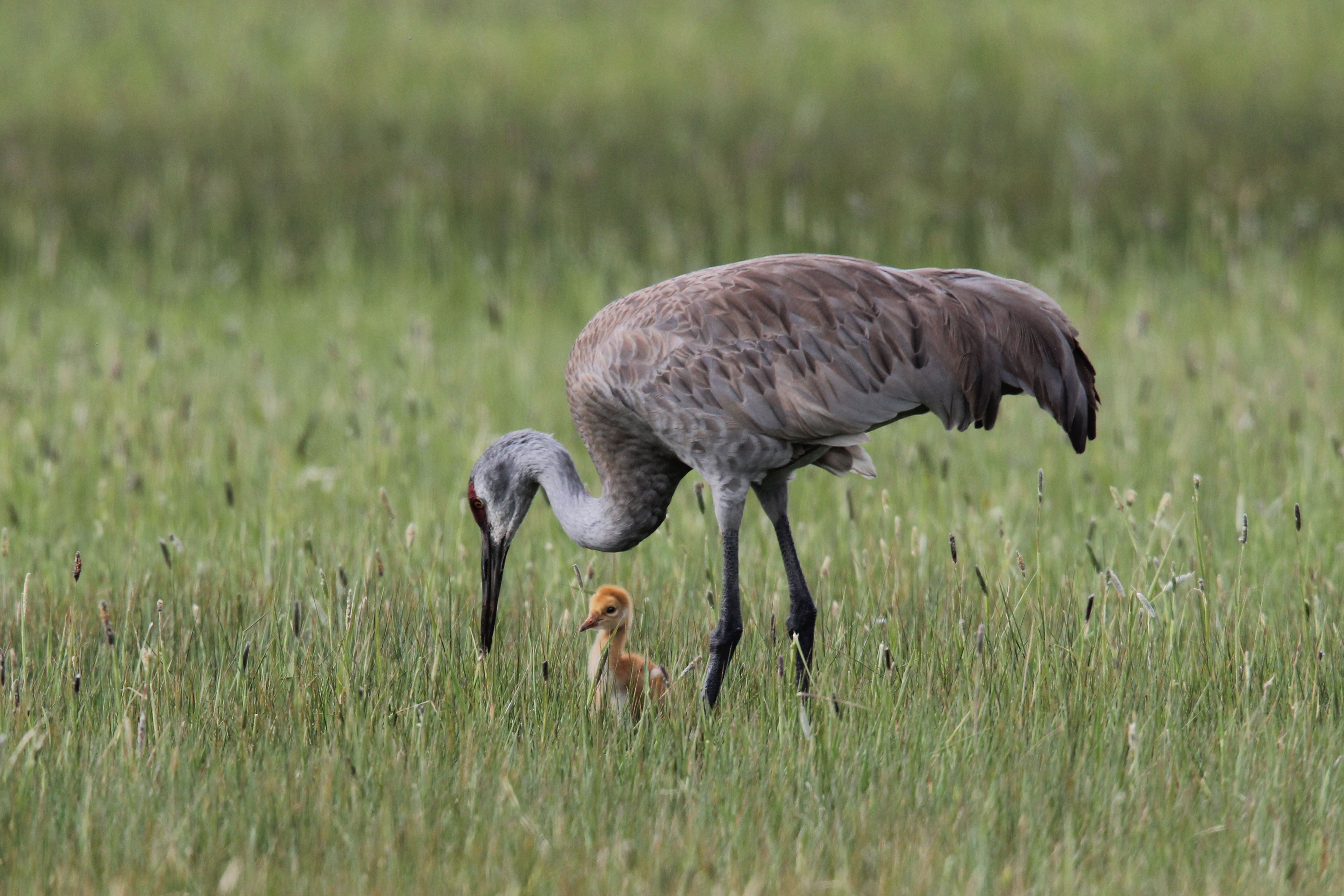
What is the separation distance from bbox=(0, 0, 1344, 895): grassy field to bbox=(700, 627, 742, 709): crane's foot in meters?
0.06

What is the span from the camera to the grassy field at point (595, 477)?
3.30 meters

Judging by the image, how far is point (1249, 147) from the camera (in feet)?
39.9

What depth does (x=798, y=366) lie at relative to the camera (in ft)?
14.3

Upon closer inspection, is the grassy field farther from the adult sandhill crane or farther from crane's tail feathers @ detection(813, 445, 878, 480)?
the adult sandhill crane

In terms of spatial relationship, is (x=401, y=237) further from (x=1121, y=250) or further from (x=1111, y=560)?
(x=1111, y=560)

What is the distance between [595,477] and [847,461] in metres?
2.23

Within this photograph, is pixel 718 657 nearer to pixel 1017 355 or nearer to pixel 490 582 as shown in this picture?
pixel 490 582

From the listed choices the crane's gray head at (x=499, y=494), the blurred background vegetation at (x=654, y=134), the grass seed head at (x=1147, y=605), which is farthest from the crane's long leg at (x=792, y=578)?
the blurred background vegetation at (x=654, y=134)

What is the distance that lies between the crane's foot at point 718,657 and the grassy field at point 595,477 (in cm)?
6

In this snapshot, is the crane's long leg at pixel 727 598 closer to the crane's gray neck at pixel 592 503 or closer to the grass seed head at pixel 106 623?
the crane's gray neck at pixel 592 503

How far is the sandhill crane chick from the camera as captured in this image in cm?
425

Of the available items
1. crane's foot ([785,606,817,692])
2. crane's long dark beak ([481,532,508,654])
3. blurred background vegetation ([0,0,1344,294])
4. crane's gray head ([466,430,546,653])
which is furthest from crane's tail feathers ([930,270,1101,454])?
blurred background vegetation ([0,0,1344,294])

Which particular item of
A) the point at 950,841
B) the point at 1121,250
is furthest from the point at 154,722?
the point at 1121,250

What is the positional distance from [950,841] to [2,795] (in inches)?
85.6
